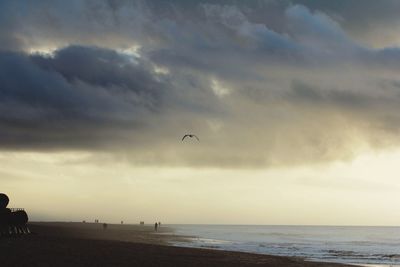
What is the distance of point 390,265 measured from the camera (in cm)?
4838

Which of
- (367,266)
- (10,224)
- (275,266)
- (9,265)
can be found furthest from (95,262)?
(10,224)

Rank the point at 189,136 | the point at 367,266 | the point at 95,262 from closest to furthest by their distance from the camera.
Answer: the point at 95,262, the point at 367,266, the point at 189,136

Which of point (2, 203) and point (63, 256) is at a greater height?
point (2, 203)

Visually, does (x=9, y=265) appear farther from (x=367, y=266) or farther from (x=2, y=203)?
(x=2, y=203)

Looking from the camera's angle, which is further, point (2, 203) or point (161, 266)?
point (2, 203)

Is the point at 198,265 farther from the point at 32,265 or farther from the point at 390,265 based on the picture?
the point at 390,265

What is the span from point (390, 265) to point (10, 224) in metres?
45.4

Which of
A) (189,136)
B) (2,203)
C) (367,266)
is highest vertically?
(189,136)

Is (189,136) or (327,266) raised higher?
(189,136)

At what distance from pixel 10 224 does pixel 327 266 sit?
41.5 meters

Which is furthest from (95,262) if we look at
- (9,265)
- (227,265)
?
(227,265)

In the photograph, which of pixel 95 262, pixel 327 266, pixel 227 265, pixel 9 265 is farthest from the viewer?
pixel 327 266

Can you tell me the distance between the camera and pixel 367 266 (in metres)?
46.1

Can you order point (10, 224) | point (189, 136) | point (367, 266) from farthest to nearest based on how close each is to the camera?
point (10, 224) < point (189, 136) < point (367, 266)
